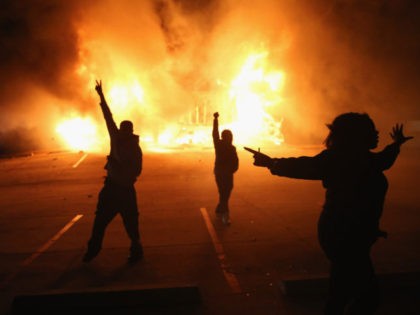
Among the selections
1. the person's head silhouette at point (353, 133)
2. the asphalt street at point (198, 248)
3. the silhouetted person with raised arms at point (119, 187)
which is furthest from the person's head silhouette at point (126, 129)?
the person's head silhouette at point (353, 133)

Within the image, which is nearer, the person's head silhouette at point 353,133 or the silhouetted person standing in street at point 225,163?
the person's head silhouette at point 353,133

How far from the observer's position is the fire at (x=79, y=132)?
24.6 metres

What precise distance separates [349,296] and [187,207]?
19.3 ft

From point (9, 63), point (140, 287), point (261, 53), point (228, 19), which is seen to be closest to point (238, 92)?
point (261, 53)

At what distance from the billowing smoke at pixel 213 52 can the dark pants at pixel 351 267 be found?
19886mm

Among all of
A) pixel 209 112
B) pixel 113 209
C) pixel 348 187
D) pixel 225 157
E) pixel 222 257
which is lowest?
pixel 222 257

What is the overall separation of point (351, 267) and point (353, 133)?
37.9 inches

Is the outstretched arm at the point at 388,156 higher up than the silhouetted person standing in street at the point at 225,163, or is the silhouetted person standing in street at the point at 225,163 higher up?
the outstretched arm at the point at 388,156

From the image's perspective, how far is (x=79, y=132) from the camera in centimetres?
2516

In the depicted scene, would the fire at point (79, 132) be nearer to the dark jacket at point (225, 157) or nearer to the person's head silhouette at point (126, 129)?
the dark jacket at point (225, 157)

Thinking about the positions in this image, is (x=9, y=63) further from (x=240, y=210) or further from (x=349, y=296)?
(x=349, y=296)

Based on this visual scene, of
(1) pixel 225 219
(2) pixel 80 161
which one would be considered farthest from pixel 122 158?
(2) pixel 80 161

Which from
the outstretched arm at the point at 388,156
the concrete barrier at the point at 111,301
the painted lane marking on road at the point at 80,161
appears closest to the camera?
the outstretched arm at the point at 388,156

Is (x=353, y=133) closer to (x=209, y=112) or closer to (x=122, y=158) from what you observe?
(x=122, y=158)
